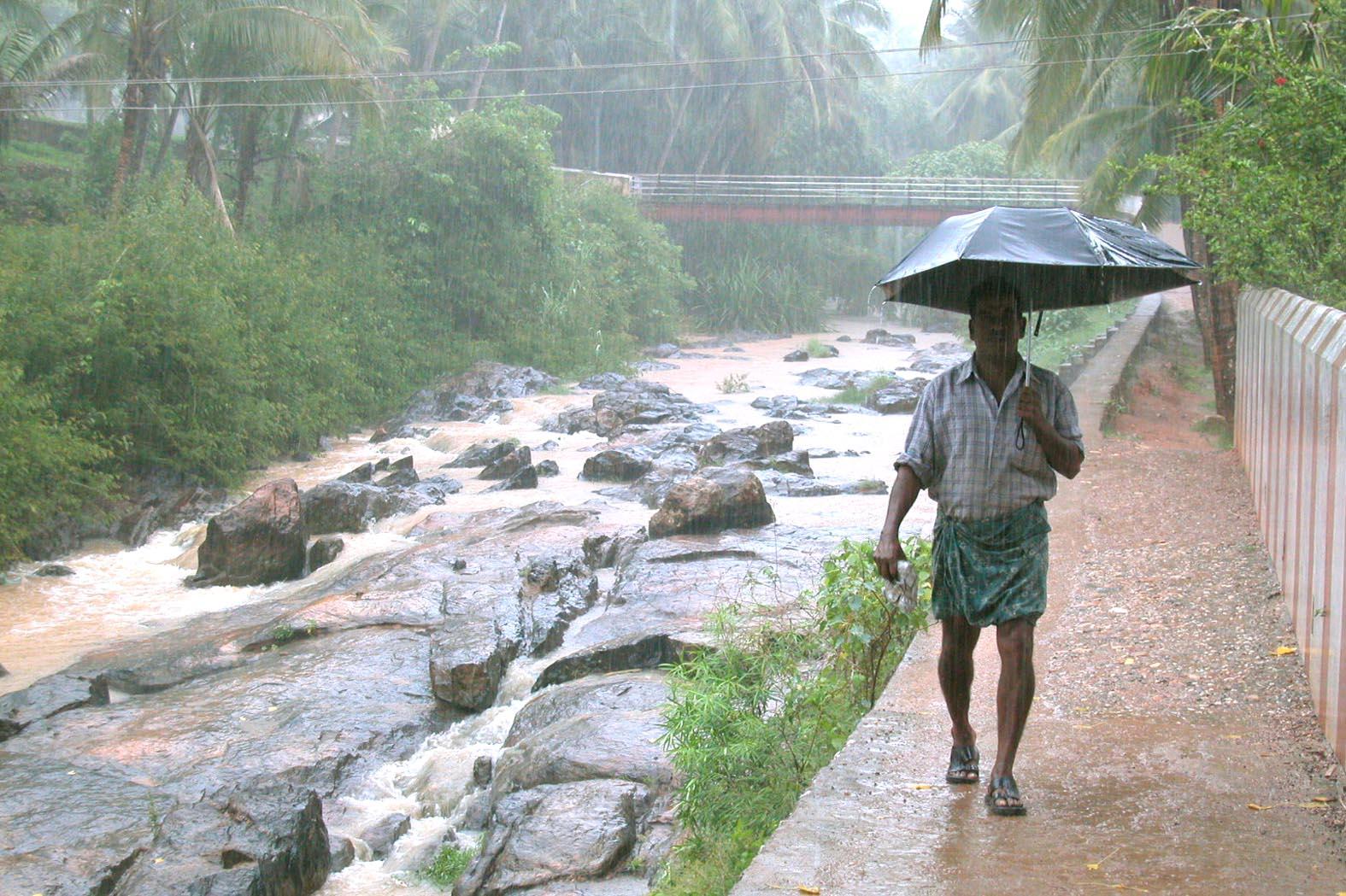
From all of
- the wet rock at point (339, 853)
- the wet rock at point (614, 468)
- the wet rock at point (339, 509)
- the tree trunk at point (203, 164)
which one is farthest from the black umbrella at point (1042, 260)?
the tree trunk at point (203, 164)

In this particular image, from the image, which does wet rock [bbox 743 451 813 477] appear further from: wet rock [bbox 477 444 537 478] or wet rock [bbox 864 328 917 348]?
wet rock [bbox 864 328 917 348]

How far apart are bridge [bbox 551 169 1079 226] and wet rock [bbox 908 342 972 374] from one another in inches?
163

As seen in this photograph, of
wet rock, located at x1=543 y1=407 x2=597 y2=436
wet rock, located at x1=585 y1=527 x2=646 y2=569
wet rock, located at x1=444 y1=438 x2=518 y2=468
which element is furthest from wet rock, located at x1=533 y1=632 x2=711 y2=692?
wet rock, located at x1=543 y1=407 x2=597 y2=436

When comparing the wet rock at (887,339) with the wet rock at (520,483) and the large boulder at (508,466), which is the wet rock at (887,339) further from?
the wet rock at (520,483)

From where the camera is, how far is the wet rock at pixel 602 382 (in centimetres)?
2805

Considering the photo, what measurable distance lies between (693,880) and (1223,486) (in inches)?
304

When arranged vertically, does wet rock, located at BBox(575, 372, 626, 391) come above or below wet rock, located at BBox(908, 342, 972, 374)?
below

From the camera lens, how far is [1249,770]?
15.2ft

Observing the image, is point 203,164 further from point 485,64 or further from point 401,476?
point 485,64

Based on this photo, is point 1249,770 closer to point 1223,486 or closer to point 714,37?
point 1223,486

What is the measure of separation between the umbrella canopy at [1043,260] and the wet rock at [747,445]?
Answer: 13.3 m

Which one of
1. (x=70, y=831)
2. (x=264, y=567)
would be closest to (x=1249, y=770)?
(x=70, y=831)

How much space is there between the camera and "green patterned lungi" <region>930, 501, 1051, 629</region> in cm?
416

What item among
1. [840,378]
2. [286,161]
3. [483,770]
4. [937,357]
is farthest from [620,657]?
[937,357]
